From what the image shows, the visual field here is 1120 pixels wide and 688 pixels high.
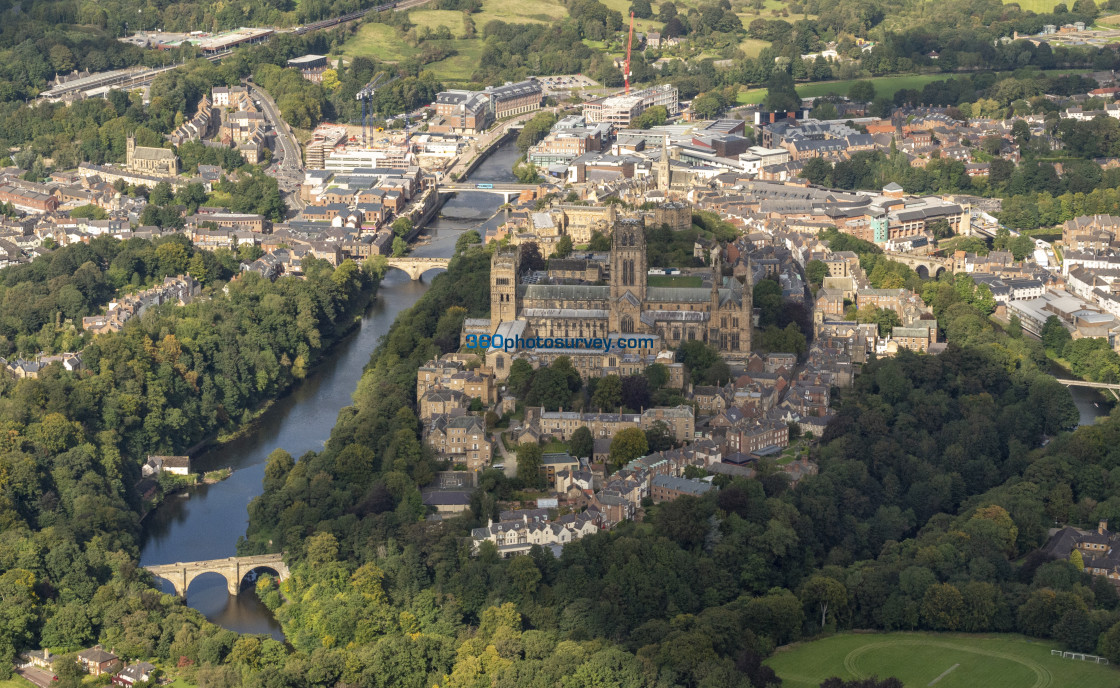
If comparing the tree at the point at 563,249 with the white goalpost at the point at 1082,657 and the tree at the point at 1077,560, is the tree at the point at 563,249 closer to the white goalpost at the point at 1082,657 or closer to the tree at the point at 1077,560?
the tree at the point at 1077,560

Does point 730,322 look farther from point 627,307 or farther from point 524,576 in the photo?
point 524,576

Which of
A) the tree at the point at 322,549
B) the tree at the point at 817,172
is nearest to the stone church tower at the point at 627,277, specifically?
the tree at the point at 322,549

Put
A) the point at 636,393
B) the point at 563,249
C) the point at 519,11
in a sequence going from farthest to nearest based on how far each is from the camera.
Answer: the point at 519,11, the point at 563,249, the point at 636,393

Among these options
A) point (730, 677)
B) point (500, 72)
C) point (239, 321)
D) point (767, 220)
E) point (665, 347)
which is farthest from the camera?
point (500, 72)

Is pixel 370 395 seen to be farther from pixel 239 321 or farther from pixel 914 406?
pixel 914 406

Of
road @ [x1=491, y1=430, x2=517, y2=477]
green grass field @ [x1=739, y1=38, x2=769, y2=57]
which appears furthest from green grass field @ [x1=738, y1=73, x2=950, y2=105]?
road @ [x1=491, y1=430, x2=517, y2=477]

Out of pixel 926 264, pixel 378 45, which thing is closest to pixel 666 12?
pixel 378 45

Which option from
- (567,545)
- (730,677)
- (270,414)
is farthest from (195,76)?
(730,677)
